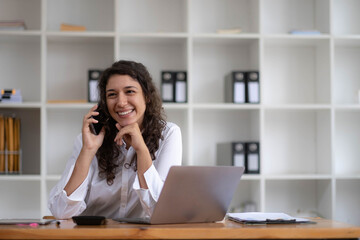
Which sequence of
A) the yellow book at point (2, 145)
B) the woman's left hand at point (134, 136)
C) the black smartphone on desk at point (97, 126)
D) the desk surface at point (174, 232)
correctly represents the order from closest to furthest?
1. the desk surface at point (174, 232)
2. the woman's left hand at point (134, 136)
3. the black smartphone on desk at point (97, 126)
4. the yellow book at point (2, 145)

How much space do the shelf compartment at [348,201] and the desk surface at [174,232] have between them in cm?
245

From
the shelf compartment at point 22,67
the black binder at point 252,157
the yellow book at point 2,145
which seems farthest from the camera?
the shelf compartment at point 22,67

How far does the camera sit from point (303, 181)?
3986 mm

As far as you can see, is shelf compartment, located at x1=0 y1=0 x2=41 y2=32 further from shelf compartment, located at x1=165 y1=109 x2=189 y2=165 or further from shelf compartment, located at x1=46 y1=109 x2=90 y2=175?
shelf compartment, located at x1=165 y1=109 x2=189 y2=165

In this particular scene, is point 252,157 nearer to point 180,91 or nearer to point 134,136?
point 180,91

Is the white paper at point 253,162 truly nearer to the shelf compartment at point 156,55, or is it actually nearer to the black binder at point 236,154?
the black binder at point 236,154

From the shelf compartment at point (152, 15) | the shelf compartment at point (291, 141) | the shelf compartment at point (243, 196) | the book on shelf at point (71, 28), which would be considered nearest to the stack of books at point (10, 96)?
the book on shelf at point (71, 28)

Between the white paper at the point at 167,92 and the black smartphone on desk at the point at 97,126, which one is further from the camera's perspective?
the white paper at the point at 167,92

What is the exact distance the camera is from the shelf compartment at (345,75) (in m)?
4.01

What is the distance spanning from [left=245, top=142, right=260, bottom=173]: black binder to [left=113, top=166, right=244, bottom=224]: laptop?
1.76 meters

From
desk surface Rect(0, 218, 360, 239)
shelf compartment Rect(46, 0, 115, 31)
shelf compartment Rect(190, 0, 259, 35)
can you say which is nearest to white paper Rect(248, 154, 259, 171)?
shelf compartment Rect(190, 0, 259, 35)

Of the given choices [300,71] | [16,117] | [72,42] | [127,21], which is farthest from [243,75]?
[16,117]

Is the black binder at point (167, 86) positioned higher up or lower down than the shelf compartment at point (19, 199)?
higher up

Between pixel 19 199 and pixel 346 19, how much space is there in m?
2.87
